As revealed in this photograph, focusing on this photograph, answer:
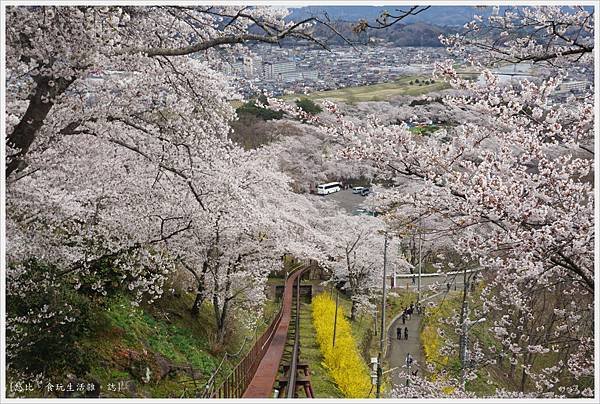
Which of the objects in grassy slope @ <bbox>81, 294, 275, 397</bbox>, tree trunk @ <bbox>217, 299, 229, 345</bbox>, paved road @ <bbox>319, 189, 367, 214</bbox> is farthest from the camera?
paved road @ <bbox>319, 189, 367, 214</bbox>

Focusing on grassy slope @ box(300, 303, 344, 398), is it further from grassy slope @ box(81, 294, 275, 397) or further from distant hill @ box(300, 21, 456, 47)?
distant hill @ box(300, 21, 456, 47)

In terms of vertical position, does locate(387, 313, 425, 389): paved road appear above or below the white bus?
below

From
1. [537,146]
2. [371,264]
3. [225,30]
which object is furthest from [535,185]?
[371,264]

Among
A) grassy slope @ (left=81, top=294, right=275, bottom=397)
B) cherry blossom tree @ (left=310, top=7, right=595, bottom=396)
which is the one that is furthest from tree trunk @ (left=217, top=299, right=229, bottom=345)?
cherry blossom tree @ (left=310, top=7, right=595, bottom=396)

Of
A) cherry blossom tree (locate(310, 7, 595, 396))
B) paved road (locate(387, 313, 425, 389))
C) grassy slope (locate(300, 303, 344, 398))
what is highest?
cherry blossom tree (locate(310, 7, 595, 396))

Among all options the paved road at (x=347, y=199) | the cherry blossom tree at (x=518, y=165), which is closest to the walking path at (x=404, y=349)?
the paved road at (x=347, y=199)

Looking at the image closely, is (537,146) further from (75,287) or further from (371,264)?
(371,264)

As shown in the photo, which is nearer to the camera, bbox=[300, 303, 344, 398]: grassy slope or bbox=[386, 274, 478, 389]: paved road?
bbox=[300, 303, 344, 398]: grassy slope

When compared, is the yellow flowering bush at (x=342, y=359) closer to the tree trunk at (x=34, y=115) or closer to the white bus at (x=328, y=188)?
the tree trunk at (x=34, y=115)
